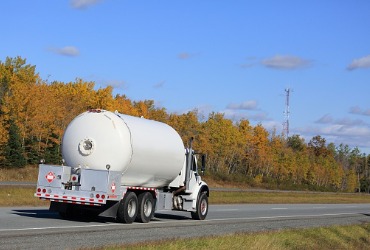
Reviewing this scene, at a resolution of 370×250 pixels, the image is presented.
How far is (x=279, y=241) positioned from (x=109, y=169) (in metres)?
5.45

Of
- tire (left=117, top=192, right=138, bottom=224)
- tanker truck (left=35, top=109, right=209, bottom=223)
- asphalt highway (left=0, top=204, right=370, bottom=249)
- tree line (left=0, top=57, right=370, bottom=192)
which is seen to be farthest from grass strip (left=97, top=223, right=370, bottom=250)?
tree line (left=0, top=57, right=370, bottom=192)

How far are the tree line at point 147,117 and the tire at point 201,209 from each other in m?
36.3

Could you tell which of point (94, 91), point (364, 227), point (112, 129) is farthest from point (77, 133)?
point (94, 91)

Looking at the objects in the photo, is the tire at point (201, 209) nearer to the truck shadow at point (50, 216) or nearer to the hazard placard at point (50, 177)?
the truck shadow at point (50, 216)

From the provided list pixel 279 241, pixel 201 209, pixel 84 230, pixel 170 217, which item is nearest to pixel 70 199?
pixel 84 230


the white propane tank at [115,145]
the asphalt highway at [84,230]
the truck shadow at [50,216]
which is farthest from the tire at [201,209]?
the truck shadow at [50,216]

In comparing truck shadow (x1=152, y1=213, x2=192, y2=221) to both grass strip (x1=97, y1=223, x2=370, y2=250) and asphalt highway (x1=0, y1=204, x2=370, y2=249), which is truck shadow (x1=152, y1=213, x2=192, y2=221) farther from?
grass strip (x1=97, y1=223, x2=370, y2=250)

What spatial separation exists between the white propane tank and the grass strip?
13.6 ft

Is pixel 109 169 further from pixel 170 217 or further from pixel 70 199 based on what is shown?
pixel 170 217

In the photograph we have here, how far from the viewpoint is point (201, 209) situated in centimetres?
2431

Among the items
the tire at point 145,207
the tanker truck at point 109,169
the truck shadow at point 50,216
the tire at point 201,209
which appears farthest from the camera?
the tire at point 201,209

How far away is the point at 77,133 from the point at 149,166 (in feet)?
8.35

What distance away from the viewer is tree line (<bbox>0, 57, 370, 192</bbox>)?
60188 millimetres

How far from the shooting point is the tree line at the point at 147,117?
197 ft
